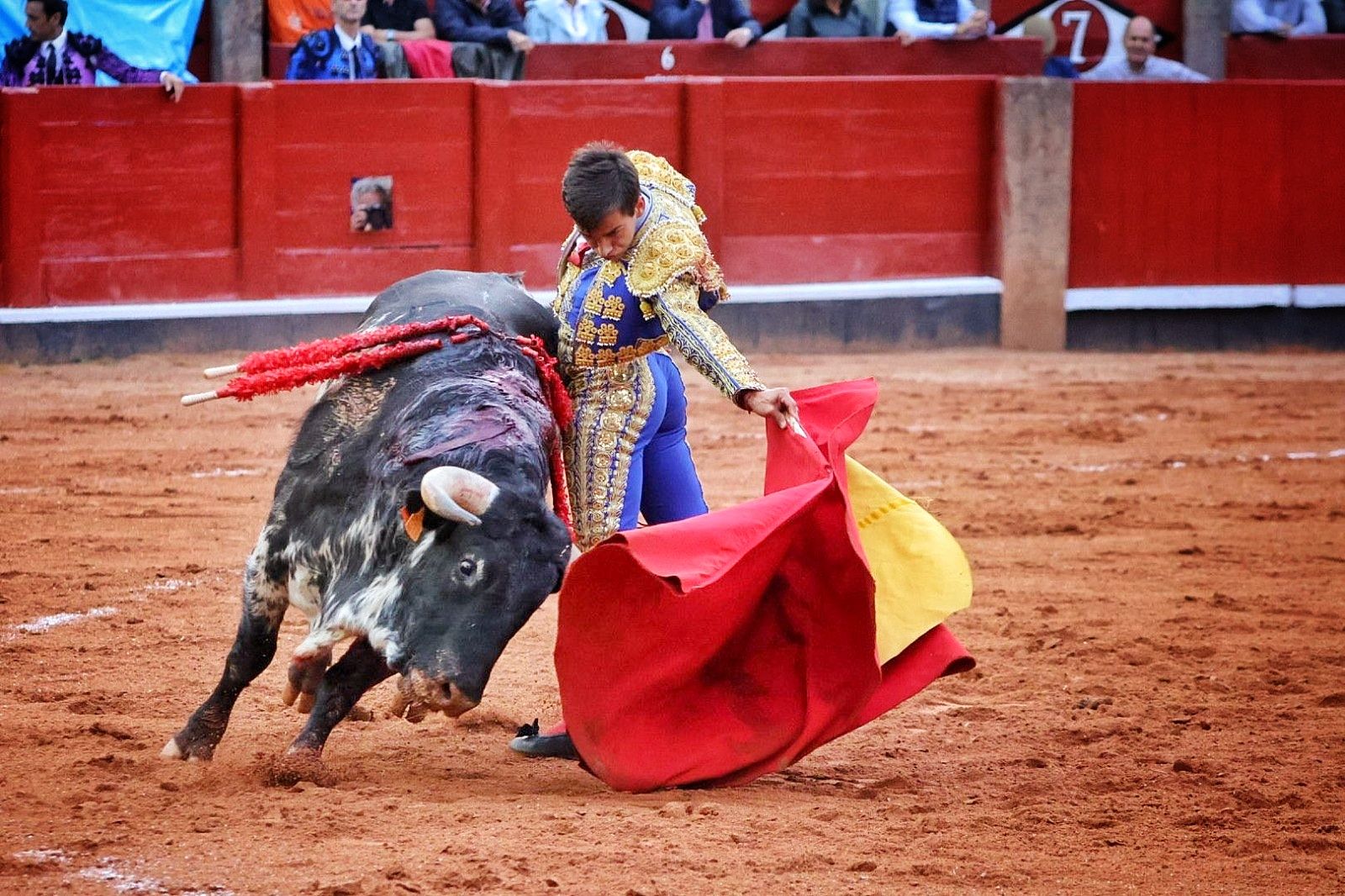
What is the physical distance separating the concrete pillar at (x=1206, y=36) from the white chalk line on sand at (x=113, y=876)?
9.28 m

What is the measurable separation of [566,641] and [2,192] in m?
5.29

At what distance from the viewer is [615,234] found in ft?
10.2

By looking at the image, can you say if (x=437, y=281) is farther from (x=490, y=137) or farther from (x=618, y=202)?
(x=490, y=137)

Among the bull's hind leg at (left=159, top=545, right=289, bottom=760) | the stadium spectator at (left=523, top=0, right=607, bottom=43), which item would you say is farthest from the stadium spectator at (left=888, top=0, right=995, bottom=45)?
the bull's hind leg at (left=159, top=545, right=289, bottom=760)

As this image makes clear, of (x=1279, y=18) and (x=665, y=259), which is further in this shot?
(x=1279, y=18)

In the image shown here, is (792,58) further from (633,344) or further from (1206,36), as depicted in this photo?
(633,344)

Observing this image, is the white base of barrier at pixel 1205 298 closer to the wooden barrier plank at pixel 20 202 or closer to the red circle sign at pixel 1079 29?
the red circle sign at pixel 1079 29

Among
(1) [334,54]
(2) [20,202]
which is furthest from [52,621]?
(1) [334,54]

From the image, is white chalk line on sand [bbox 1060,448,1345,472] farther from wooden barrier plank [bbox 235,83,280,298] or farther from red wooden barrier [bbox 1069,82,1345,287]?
wooden barrier plank [bbox 235,83,280,298]

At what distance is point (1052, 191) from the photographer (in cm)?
907

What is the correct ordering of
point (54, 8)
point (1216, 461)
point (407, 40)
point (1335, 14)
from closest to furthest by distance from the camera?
point (1216, 461) → point (54, 8) → point (407, 40) → point (1335, 14)

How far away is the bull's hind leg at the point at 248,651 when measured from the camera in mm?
3166

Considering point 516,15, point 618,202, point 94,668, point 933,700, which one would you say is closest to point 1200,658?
point 933,700

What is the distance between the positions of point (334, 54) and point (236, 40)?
0.71 meters
